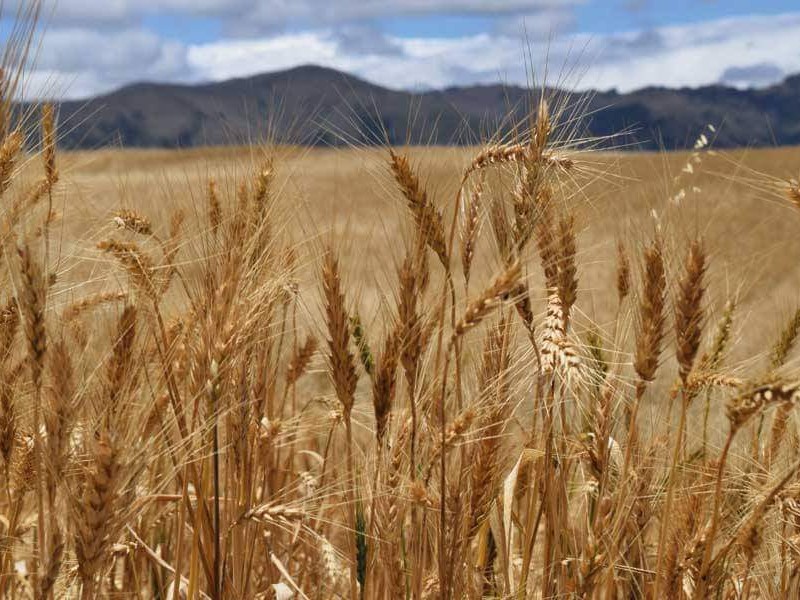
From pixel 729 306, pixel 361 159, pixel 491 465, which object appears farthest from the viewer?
pixel 361 159

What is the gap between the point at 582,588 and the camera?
5.19 ft

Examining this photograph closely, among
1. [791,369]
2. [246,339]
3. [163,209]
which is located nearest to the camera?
[791,369]

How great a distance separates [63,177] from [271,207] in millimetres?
669

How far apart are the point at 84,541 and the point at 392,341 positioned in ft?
1.94

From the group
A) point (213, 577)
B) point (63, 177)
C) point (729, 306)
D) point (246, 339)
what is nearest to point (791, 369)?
point (729, 306)

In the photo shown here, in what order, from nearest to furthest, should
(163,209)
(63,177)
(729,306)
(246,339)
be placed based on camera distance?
(246,339)
(729,306)
(63,177)
(163,209)

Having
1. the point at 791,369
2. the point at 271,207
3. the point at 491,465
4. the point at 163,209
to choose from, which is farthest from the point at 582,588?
the point at 163,209

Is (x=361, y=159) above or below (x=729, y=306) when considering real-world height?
above

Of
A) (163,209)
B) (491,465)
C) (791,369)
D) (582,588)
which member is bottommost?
(582,588)

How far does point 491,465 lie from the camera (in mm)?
1639

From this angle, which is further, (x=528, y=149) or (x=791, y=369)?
(x=528, y=149)

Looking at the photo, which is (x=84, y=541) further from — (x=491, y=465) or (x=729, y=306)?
(x=729, y=306)

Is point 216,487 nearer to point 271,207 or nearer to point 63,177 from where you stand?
point 271,207

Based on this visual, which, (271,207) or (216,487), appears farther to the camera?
(271,207)
